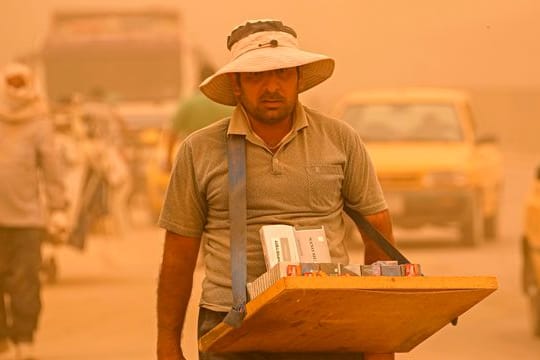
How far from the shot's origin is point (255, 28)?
19.2ft

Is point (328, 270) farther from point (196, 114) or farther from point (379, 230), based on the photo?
point (196, 114)

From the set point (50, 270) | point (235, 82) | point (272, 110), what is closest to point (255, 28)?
point (235, 82)

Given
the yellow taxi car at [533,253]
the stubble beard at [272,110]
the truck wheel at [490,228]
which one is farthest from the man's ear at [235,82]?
the truck wheel at [490,228]

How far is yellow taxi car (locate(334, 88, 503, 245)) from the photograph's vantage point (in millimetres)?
19328

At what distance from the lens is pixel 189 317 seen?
13.6 metres

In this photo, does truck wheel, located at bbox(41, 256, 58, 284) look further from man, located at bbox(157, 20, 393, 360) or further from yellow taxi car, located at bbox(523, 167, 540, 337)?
man, located at bbox(157, 20, 393, 360)

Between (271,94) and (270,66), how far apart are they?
0.30 ft

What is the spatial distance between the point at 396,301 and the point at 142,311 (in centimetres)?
927

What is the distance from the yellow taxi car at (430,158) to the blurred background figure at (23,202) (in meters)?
7.70

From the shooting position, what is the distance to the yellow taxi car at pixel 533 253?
12.1 metres

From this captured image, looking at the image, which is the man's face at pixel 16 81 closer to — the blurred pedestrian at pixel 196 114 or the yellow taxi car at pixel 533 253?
the blurred pedestrian at pixel 196 114

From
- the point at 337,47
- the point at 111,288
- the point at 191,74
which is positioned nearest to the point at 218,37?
the point at 337,47

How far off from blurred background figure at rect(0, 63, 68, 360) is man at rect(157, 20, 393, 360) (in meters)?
5.51

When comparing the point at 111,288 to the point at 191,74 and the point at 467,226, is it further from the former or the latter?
the point at 191,74
